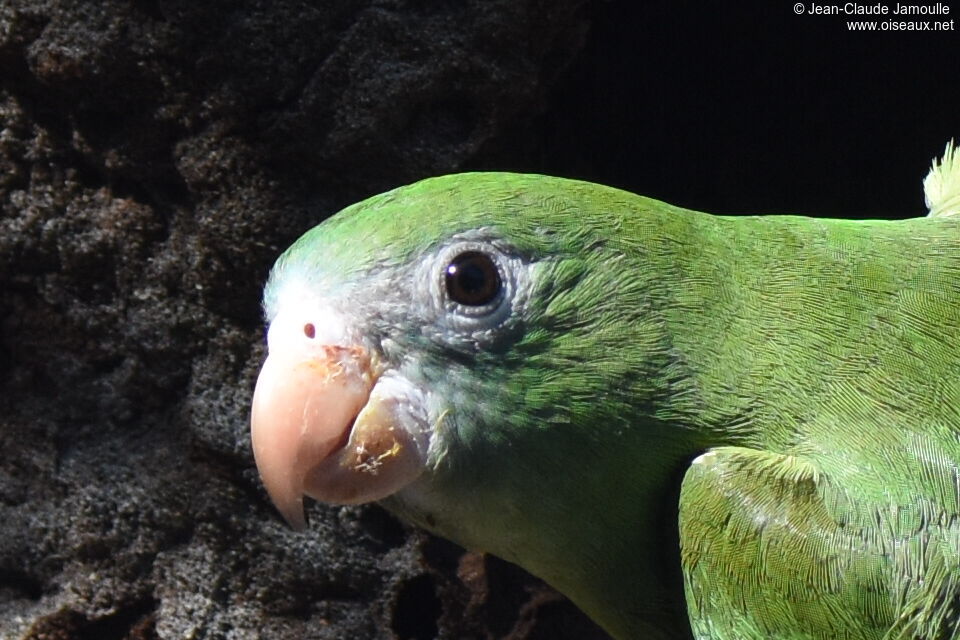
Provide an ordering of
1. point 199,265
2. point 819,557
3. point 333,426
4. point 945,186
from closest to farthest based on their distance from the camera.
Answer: point 819,557
point 333,426
point 945,186
point 199,265

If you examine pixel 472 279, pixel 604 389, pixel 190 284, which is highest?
pixel 190 284

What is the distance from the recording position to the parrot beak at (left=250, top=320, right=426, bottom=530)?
1.45 m

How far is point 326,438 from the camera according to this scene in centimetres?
145

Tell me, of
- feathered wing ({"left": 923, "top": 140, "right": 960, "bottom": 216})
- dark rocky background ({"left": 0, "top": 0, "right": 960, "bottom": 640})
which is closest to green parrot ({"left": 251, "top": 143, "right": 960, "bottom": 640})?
feathered wing ({"left": 923, "top": 140, "right": 960, "bottom": 216})

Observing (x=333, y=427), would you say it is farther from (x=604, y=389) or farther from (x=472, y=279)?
(x=604, y=389)

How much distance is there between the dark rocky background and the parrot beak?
110 centimetres

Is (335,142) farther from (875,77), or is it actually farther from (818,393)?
(875,77)

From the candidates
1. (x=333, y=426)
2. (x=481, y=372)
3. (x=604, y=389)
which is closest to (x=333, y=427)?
(x=333, y=426)

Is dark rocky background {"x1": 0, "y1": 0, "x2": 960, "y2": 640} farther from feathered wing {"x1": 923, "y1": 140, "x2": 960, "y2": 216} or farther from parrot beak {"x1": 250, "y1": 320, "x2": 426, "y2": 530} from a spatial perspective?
parrot beak {"x1": 250, "y1": 320, "x2": 426, "y2": 530}

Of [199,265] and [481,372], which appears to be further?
[199,265]

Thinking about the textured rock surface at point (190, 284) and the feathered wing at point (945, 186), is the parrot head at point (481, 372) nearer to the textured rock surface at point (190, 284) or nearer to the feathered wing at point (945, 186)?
the feathered wing at point (945, 186)

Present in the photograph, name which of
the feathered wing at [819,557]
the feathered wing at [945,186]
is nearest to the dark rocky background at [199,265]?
the feathered wing at [945,186]

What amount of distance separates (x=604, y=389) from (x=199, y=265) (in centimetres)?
143

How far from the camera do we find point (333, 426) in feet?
4.75
